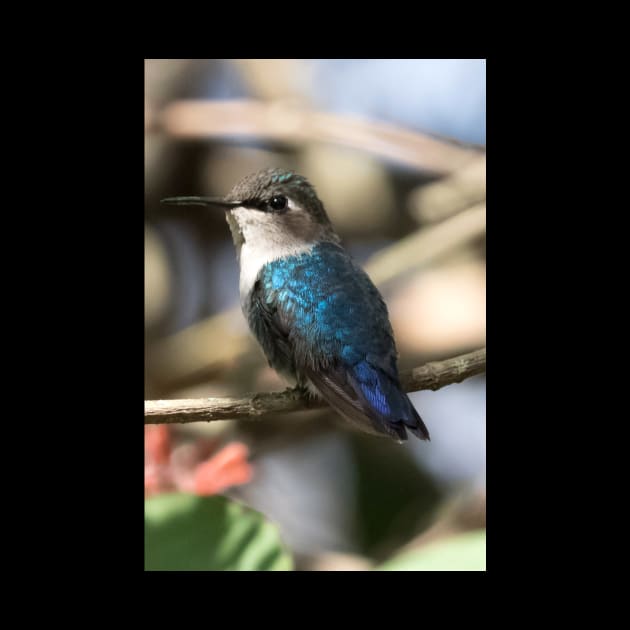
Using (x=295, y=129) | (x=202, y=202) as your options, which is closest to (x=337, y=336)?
(x=202, y=202)

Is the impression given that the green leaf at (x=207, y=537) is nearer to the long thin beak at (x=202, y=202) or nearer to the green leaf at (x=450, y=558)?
the green leaf at (x=450, y=558)

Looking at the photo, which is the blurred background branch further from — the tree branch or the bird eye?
the tree branch

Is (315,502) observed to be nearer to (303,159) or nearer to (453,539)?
(453,539)

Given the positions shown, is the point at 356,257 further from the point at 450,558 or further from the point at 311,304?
the point at 450,558

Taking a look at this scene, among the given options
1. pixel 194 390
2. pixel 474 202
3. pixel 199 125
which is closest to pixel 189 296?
pixel 194 390

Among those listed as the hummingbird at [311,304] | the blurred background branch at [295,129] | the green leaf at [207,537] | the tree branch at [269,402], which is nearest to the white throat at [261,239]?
the hummingbird at [311,304]
